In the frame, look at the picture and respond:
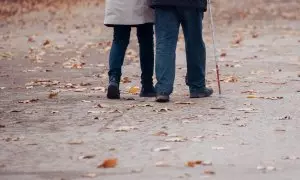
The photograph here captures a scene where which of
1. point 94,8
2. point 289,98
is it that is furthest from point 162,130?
point 94,8

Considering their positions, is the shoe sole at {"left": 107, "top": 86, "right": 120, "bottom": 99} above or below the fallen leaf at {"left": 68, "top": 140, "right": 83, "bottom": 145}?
below

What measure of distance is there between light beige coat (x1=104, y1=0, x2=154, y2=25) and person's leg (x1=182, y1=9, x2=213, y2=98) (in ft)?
1.37

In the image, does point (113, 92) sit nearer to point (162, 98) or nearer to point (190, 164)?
point (162, 98)

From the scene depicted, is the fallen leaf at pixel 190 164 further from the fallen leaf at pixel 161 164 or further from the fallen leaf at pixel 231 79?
the fallen leaf at pixel 231 79

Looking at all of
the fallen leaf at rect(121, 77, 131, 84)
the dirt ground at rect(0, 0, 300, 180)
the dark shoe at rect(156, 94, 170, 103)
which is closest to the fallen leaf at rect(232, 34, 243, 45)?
the dirt ground at rect(0, 0, 300, 180)

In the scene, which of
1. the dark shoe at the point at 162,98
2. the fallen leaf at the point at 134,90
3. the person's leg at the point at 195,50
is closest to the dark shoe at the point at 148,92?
the person's leg at the point at 195,50

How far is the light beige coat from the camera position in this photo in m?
9.63

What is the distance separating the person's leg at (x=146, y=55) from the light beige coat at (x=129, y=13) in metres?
0.15

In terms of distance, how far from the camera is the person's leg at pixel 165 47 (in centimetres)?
947

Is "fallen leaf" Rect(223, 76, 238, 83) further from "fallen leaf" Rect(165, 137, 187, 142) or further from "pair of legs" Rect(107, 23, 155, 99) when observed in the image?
"fallen leaf" Rect(165, 137, 187, 142)

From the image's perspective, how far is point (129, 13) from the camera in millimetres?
9641

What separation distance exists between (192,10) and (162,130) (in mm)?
2268

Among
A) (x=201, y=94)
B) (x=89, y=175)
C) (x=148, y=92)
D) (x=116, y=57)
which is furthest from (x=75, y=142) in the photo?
(x=148, y=92)

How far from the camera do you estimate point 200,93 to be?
995 centimetres
